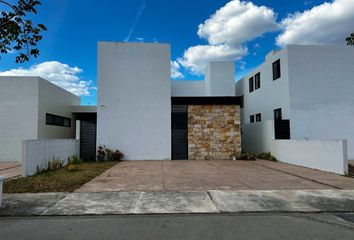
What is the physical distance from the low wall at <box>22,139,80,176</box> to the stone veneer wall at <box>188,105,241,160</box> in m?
7.33

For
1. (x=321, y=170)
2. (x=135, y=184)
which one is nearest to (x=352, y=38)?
(x=321, y=170)

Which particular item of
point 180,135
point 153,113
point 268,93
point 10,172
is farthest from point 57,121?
point 268,93

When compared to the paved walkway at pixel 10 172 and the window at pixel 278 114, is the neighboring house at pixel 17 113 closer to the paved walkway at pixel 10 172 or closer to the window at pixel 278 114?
the paved walkway at pixel 10 172

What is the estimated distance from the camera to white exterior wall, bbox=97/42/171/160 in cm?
1590

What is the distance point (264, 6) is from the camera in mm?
13219

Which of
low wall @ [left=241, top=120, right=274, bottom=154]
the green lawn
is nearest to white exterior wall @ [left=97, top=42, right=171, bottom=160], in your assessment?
low wall @ [left=241, top=120, right=274, bottom=154]

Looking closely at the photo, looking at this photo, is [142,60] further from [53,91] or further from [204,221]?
[204,221]

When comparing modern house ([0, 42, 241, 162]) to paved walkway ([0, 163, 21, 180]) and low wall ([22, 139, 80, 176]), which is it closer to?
low wall ([22, 139, 80, 176])

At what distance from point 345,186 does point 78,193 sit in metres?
7.91

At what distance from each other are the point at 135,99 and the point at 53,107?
19.6 ft

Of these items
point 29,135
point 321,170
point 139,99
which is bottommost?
point 321,170

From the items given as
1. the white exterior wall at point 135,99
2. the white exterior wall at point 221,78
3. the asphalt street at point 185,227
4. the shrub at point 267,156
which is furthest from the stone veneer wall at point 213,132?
the asphalt street at point 185,227

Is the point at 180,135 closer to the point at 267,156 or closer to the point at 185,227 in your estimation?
the point at 267,156

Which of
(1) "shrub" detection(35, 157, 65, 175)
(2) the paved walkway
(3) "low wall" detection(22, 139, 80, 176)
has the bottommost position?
(2) the paved walkway
